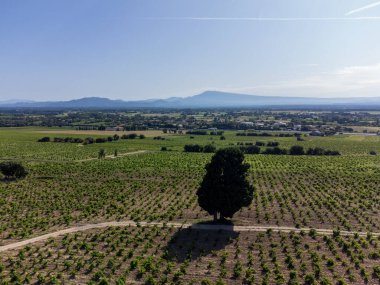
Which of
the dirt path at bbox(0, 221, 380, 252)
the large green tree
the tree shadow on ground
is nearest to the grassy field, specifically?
the tree shadow on ground

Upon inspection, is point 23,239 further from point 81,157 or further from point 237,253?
point 81,157

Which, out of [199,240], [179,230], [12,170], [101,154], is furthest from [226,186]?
[101,154]

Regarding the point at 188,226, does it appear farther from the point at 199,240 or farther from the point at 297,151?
the point at 297,151

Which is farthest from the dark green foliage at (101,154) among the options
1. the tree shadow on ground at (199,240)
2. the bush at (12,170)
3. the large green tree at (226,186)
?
the large green tree at (226,186)

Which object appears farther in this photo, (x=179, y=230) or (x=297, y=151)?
(x=297, y=151)

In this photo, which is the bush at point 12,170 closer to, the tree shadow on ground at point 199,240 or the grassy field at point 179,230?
the grassy field at point 179,230

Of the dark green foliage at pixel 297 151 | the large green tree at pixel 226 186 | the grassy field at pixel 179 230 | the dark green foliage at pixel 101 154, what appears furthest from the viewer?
the dark green foliage at pixel 297 151
